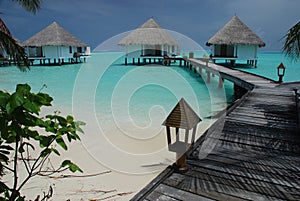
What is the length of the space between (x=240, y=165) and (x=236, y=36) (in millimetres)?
19757

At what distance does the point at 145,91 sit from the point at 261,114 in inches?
309

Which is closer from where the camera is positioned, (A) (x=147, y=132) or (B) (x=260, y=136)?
(B) (x=260, y=136)

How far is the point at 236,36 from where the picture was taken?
65.1ft

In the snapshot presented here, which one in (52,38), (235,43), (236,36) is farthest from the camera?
(52,38)

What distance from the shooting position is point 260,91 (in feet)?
20.3

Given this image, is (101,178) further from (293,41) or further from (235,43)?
(235,43)

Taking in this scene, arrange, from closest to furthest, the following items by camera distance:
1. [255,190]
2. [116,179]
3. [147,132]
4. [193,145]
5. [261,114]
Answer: [255,190] < [193,145] < [116,179] < [261,114] < [147,132]

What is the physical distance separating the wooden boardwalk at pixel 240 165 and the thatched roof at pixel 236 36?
16881mm

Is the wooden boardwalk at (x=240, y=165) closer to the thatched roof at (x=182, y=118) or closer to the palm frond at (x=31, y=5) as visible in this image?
the thatched roof at (x=182, y=118)

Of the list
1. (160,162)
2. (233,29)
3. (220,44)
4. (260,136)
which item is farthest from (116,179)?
(233,29)

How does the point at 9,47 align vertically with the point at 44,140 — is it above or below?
above

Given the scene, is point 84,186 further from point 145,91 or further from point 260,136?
point 145,91

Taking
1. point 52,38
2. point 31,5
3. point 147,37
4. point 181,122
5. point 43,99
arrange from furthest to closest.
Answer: point 52,38 → point 147,37 → point 31,5 → point 181,122 → point 43,99

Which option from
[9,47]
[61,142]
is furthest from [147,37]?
[61,142]
